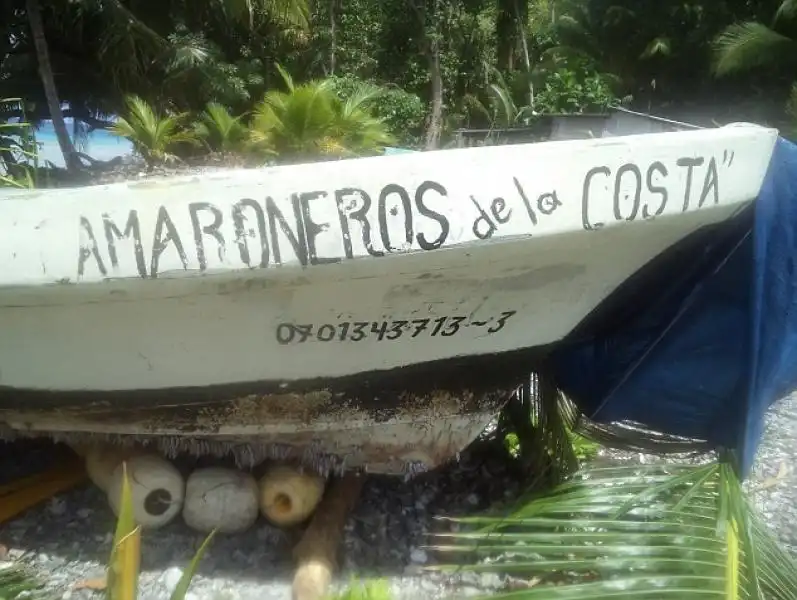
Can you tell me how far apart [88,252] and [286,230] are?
0.46 meters

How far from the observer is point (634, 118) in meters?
4.53

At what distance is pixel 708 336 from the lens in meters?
2.34

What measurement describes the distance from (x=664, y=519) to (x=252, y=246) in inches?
51.5

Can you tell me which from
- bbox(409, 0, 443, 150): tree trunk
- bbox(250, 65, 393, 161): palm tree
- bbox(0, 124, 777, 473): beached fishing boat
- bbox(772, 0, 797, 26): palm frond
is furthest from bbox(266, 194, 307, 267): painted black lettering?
bbox(409, 0, 443, 150): tree trunk

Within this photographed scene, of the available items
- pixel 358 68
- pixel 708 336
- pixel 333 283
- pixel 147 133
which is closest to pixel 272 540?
pixel 333 283

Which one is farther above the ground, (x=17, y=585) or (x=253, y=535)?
(x=17, y=585)

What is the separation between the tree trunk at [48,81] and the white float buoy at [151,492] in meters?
8.24

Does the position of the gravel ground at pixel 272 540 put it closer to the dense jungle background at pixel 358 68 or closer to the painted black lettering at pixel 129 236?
the painted black lettering at pixel 129 236

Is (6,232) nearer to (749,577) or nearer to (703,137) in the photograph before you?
(703,137)

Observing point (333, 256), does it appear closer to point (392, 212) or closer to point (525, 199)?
point (392, 212)

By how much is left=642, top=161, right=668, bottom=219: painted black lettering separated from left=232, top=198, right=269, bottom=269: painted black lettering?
956 millimetres

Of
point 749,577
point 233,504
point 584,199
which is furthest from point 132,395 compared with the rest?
point 749,577

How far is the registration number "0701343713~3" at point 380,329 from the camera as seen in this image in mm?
2039

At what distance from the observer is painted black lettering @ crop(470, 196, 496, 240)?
182cm
